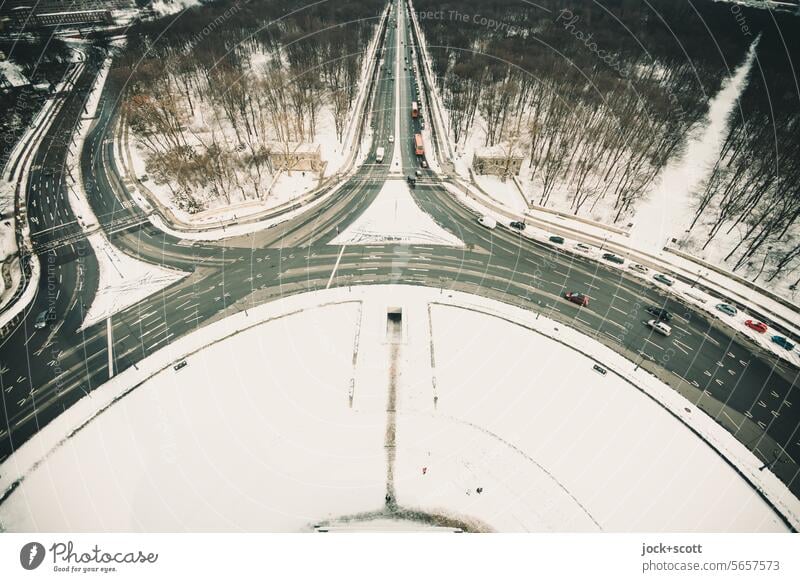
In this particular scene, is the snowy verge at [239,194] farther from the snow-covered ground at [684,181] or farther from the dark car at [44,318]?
the snow-covered ground at [684,181]

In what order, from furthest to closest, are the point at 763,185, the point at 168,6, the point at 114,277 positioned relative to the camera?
1. the point at 168,6
2. the point at 763,185
3. the point at 114,277

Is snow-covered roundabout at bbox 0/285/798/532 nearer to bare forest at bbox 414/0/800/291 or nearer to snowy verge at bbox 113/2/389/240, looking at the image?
snowy verge at bbox 113/2/389/240

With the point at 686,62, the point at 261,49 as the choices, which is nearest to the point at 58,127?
the point at 261,49

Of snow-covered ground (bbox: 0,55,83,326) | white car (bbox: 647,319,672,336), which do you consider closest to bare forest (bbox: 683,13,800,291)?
white car (bbox: 647,319,672,336)

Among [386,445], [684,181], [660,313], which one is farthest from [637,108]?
[386,445]

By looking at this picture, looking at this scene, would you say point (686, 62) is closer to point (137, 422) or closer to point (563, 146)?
point (563, 146)

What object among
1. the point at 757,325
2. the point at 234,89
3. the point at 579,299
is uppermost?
the point at 234,89

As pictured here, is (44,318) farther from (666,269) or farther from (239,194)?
(666,269)
